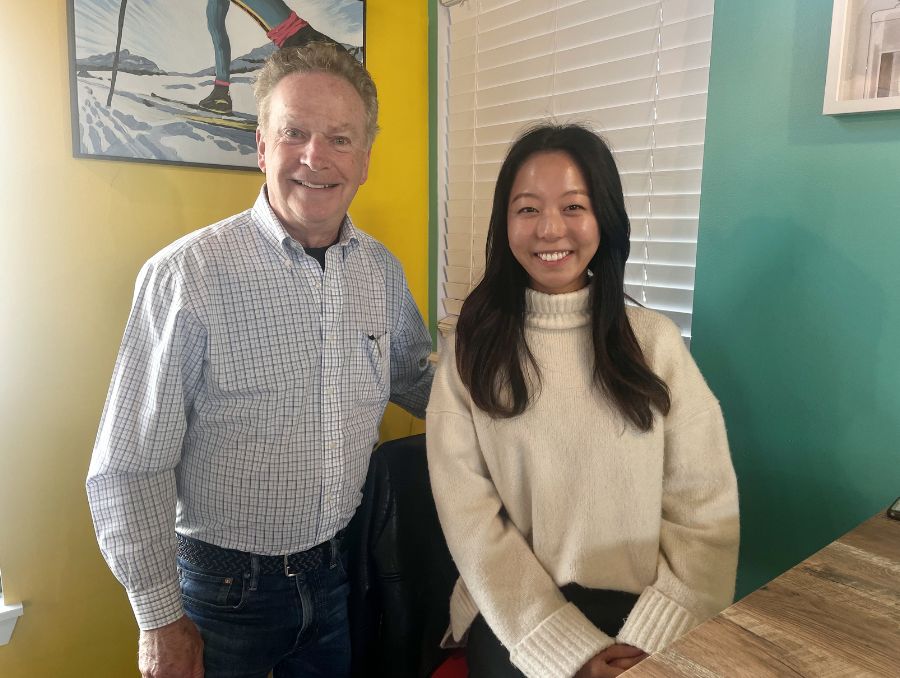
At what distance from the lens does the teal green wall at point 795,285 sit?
1202 millimetres

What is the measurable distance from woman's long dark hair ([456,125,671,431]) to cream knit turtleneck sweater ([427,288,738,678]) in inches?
1.2

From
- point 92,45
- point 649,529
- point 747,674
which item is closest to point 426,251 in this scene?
point 92,45

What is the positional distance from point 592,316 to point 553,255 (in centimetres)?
14

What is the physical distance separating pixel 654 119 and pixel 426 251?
0.90 m

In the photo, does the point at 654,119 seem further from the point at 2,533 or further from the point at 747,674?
the point at 2,533

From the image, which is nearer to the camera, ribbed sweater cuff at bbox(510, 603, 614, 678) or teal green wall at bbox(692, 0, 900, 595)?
ribbed sweater cuff at bbox(510, 603, 614, 678)

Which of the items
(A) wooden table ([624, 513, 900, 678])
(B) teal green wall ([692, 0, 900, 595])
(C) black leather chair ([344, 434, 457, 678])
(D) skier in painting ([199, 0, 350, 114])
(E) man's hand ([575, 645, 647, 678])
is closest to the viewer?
(A) wooden table ([624, 513, 900, 678])

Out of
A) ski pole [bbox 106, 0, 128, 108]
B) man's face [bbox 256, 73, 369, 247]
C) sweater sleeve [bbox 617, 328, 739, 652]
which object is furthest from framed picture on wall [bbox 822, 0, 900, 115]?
Answer: ski pole [bbox 106, 0, 128, 108]

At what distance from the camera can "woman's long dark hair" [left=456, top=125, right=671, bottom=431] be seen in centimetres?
111

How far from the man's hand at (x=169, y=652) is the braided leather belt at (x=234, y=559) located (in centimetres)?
11

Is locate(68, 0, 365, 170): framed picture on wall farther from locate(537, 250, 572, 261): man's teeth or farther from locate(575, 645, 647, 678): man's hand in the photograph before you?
locate(575, 645, 647, 678): man's hand

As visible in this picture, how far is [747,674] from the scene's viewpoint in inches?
27.1

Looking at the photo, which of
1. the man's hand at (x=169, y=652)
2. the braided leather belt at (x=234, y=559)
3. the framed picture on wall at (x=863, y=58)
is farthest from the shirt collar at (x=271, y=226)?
the framed picture on wall at (x=863, y=58)

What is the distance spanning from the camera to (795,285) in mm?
1299
